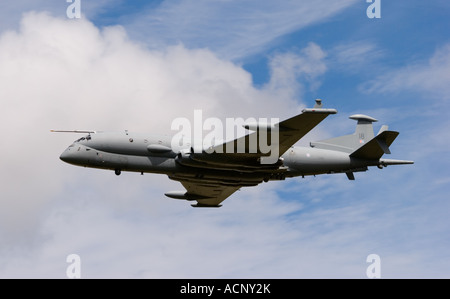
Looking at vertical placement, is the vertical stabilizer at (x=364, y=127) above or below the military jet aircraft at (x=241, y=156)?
above

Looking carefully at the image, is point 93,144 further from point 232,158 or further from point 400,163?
point 400,163

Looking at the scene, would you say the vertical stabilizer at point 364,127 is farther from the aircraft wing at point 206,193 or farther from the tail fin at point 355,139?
the aircraft wing at point 206,193

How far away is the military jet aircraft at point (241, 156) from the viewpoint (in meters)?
50.4

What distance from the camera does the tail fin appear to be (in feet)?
185

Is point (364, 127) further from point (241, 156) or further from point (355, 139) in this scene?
point (241, 156)

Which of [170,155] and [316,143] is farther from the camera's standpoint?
[316,143]

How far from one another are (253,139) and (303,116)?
426 cm

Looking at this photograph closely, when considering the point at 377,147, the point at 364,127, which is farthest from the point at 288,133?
the point at 364,127

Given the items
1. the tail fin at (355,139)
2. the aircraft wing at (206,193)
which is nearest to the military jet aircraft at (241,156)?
the tail fin at (355,139)

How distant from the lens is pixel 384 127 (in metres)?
55.3

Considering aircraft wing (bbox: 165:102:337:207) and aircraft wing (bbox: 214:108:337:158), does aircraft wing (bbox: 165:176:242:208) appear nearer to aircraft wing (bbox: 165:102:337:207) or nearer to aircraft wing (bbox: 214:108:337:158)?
aircraft wing (bbox: 165:102:337:207)

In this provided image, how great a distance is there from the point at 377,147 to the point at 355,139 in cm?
283

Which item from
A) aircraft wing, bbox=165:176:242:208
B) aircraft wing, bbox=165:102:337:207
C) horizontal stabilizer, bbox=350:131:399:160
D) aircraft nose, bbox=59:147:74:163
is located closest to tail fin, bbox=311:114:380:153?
horizontal stabilizer, bbox=350:131:399:160

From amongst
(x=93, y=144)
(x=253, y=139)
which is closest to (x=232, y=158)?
(x=253, y=139)
